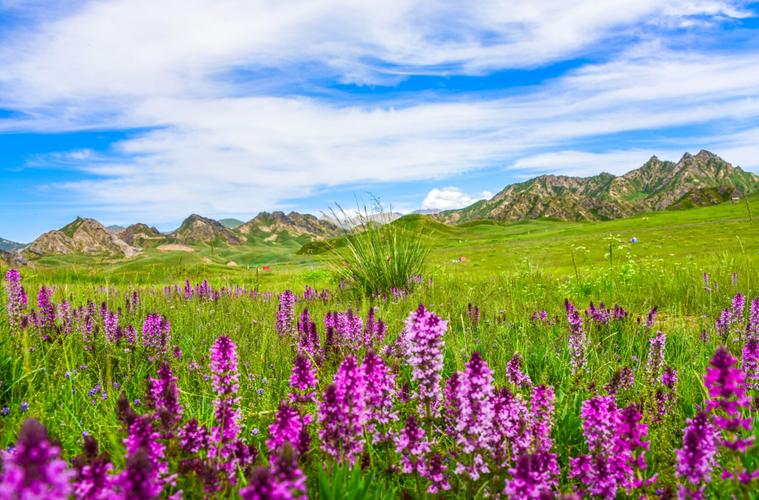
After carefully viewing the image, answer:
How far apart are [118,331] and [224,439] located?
3727 mm

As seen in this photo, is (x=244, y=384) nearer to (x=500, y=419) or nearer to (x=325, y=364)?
(x=325, y=364)

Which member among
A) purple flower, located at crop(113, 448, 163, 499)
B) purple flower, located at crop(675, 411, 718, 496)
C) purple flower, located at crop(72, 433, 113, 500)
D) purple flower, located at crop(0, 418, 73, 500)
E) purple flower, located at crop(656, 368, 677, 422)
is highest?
purple flower, located at crop(0, 418, 73, 500)

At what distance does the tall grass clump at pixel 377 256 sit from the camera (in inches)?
466

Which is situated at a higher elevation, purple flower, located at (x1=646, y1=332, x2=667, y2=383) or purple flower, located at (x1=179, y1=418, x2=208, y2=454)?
purple flower, located at (x1=179, y1=418, x2=208, y2=454)

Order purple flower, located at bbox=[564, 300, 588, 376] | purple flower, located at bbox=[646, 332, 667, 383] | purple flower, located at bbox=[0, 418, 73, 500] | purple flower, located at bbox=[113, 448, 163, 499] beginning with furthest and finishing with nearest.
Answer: purple flower, located at bbox=[564, 300, 588, 376], purple flower, located at bbox=[646, 332, 667, 383], purple flower, located at bbox=[113, 448, 163, 499], purple flower, located at bbox=[0, 418, 73, 500]

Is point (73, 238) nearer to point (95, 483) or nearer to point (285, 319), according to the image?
point (285, 319)

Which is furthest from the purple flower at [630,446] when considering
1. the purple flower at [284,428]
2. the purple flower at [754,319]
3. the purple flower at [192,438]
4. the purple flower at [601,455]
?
the purple flower at [754,319]

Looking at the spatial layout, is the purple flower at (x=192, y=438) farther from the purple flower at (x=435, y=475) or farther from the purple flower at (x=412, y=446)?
the purple flower at (x=435, y=475)

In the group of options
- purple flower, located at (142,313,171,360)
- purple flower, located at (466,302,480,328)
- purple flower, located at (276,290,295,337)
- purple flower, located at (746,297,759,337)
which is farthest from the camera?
purple flower, located at (466,302,480,328)

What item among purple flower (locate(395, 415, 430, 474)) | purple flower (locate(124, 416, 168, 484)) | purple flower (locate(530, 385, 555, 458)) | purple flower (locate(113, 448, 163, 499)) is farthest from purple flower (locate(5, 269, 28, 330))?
purple flower (locate(530, 385, 555, 458))

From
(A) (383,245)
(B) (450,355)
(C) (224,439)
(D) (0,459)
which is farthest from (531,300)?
(D) (0,459)

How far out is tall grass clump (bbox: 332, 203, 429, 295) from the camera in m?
11.8

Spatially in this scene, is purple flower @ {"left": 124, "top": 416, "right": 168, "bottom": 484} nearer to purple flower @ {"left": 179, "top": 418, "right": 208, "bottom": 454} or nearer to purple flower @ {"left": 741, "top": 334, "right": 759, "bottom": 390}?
purple flower @ {"left": 179, "top": 418, "right": 208, "bottom": 454}

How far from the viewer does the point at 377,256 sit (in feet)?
39.3
